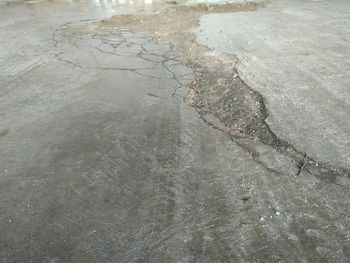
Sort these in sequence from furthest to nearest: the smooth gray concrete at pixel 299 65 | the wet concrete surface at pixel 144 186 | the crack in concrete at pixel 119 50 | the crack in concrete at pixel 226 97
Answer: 1. the crack in concrete at pixel 119 50
2. the smooth gray concrete at pixel 299 65
3. the crack in concrete at pixel 226 97
4. the wet concrete surface at pixel 144 186

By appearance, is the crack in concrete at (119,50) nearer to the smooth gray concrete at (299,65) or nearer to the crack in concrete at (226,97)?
the crack in concrete at (226,97)

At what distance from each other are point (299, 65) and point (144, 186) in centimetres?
435

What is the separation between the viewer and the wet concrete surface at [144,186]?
2982 mm

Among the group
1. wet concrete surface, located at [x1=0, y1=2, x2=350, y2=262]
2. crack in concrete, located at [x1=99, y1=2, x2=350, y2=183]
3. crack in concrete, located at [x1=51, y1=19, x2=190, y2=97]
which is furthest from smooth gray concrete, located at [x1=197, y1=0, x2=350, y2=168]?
crack in concrete, located at [x1=51, y1=19, x2=190, y2=97]

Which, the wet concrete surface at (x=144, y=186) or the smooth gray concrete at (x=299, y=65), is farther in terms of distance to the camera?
the smooth gray concrete at (x=299, y=65)

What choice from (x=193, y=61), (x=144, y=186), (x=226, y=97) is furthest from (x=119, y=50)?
(x=144, y=186)

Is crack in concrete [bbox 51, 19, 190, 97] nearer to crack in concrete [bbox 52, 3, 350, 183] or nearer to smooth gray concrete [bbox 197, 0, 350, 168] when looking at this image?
crack in concrete [bbox 52, 3, 350, 183]

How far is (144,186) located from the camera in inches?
145

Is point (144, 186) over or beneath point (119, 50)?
over

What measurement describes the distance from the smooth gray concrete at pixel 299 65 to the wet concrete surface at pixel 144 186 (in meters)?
0.64

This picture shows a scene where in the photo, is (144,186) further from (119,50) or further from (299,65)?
(119,50)

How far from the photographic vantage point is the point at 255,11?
11.5 metres

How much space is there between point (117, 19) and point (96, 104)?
6222mm

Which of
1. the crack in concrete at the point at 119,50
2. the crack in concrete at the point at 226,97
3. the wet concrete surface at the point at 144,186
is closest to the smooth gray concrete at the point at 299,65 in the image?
the crack in concrete at the point at 226,97
